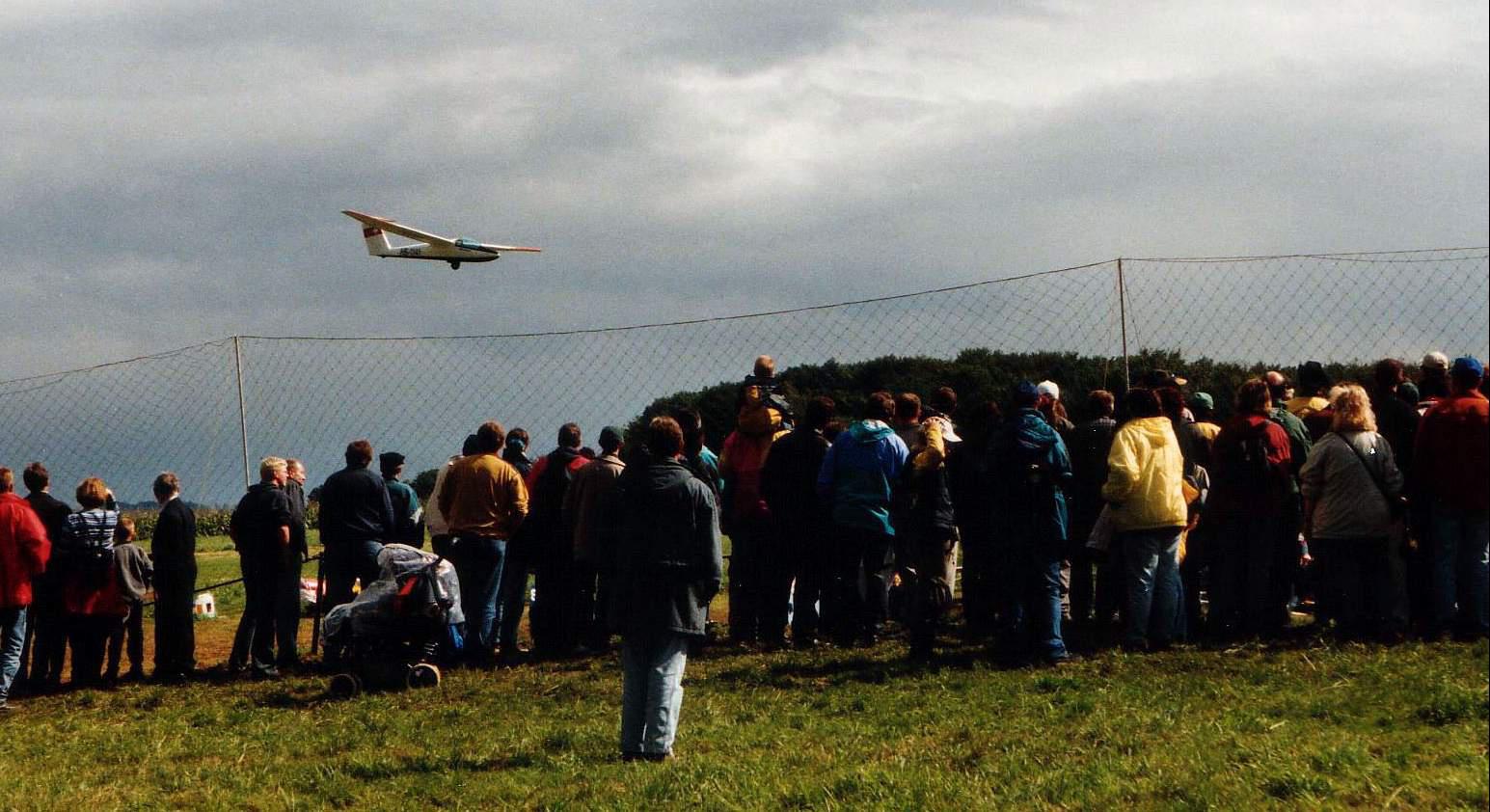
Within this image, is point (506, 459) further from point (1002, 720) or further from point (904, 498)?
point (1002, 720)

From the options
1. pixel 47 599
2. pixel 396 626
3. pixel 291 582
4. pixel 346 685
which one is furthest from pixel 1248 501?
pixel 47 599

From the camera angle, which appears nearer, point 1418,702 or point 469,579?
point 1418,702

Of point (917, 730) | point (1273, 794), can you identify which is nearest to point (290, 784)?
point (917, 730)

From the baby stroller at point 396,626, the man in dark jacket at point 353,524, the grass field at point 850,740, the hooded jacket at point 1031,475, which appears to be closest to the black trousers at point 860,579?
the grass field at point 850,740

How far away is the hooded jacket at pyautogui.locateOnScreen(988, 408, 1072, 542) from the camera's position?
9.77 meters

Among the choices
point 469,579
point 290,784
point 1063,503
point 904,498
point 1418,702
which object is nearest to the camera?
point 1418,702

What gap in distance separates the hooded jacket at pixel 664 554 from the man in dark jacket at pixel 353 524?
513 centimetres

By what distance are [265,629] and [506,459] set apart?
2481 millimetres

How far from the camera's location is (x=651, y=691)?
777cm

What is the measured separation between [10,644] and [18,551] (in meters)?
0.81

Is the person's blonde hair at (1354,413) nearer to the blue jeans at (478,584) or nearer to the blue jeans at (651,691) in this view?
the blue jeans at (651,691)

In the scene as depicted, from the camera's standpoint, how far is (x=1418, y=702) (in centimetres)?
731

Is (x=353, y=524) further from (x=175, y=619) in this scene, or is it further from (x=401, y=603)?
(x=175, y=619)

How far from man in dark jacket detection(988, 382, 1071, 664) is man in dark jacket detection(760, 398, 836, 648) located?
1854 mm
